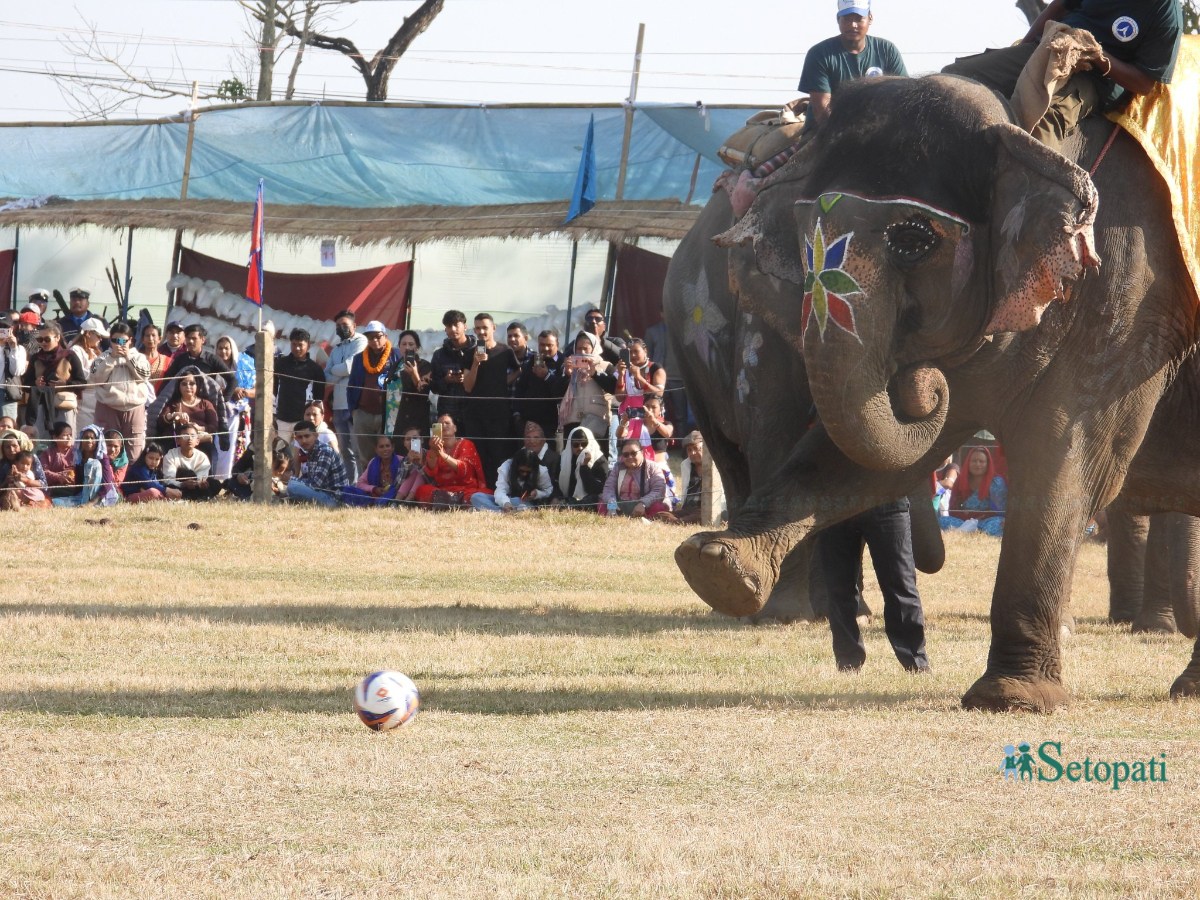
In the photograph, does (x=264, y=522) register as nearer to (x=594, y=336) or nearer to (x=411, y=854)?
(x=594, y=336)

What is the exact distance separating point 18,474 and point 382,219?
24.7 ft

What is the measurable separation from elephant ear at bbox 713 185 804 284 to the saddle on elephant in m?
0.96

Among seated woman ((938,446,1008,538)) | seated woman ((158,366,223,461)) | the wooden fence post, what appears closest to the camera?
the wooden fence post

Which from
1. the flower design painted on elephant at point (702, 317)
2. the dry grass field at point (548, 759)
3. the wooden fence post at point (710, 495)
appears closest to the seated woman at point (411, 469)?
the wooden fence post at point (710, 495)

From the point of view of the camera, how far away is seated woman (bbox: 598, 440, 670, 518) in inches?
623

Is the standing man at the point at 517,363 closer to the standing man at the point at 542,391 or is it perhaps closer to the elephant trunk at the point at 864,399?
the standing man at the point at 542,391

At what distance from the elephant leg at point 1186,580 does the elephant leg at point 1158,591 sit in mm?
298

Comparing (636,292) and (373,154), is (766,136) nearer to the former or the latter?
(636,292)

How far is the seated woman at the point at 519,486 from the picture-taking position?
1616cm

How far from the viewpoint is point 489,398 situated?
16.4m

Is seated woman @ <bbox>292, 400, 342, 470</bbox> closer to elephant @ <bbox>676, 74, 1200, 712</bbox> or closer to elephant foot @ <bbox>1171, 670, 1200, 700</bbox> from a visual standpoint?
elephant @ <bbox>676, 74, 1200, 712</bbox>

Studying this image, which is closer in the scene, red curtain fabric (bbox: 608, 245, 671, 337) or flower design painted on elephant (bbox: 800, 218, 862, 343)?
flower design painted on elephant (bbox: 800, 218, 862, 343)

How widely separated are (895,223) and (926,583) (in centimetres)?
745

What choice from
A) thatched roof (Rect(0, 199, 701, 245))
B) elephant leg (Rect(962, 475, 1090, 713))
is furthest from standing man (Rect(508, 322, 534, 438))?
elephant leg (Rect(962, 475, 1090, 713))
